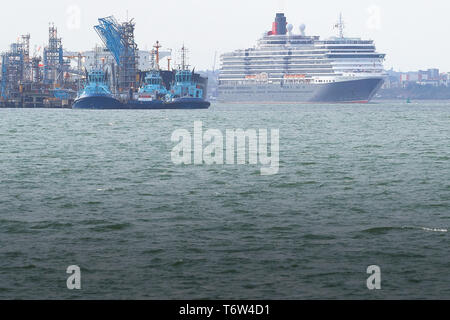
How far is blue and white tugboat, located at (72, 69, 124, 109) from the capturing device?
15800 cm

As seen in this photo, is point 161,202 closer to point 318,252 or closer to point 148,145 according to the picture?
point 318,252

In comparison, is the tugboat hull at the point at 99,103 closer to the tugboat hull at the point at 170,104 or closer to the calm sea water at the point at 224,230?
the tugboat hull at the point at 170,104

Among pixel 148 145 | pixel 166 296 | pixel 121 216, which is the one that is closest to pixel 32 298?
pixel 166 296

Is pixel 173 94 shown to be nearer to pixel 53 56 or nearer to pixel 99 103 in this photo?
pixel 99 103

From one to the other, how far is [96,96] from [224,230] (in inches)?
5446

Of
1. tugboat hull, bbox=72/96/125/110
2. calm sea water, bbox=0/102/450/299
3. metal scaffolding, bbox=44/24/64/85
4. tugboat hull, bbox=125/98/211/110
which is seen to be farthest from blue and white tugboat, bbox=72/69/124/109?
calm sea water, bbox=0/102/450/299

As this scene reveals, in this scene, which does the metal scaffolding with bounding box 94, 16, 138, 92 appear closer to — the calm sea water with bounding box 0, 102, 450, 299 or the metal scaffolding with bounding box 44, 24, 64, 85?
the metal scaffolding with bounding box 44, 24, 64, 85

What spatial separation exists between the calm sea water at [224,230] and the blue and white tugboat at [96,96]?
116420 millimetres

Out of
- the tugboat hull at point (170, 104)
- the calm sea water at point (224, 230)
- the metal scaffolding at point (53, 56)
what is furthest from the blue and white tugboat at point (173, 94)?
the calm sea water at point (224, 230)

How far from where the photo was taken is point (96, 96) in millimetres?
157500

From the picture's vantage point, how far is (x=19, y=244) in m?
20.4

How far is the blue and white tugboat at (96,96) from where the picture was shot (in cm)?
15800

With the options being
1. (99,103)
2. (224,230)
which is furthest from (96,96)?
(224,230)
